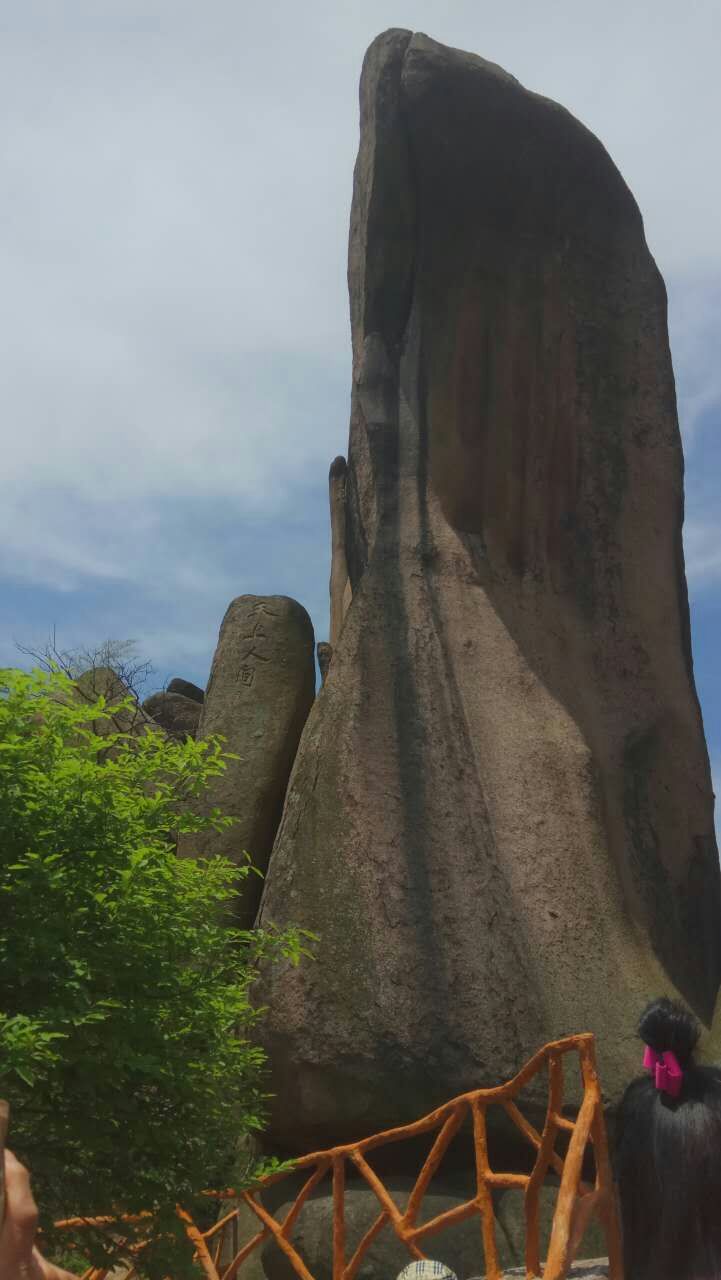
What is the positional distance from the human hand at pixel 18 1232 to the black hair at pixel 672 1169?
2.07 meters

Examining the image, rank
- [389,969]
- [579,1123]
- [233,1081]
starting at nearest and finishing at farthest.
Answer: [579,1123], [233,1081], [389,969]

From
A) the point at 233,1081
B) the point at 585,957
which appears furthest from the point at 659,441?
the point at 233,1081

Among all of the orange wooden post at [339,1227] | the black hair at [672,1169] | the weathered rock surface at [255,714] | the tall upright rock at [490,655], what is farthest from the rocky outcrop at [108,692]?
the black hair at [672,1169]

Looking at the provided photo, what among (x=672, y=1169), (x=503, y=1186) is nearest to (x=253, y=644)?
(x=503, y=1186)

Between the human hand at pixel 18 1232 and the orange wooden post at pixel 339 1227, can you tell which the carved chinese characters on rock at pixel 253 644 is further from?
the human hand at pixel 18 1232

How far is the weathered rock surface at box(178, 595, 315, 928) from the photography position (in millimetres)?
8641

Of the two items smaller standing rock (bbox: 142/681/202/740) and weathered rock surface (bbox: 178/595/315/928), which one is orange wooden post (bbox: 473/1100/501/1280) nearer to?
weathered rock surface (bbox: 178/595/315/928)

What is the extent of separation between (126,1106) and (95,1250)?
0.63 metres

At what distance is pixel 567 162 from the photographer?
8812 millimetres

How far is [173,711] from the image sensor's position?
1301cm

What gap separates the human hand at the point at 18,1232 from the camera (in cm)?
199

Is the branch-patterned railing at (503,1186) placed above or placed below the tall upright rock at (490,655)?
below

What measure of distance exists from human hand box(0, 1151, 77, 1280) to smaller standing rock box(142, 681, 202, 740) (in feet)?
35.2

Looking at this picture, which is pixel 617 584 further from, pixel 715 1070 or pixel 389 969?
pixel 715 1070
